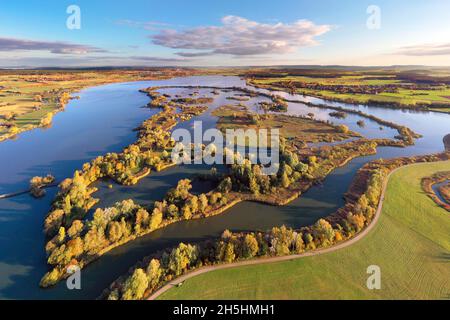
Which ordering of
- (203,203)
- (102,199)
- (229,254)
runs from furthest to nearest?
(102,199)
(203,203)
(229,254)

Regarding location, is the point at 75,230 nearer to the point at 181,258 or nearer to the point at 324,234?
the point at 181,258

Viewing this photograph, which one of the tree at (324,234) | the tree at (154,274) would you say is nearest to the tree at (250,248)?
the tree at (324,234)

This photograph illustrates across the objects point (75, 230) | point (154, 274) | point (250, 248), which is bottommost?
point (154, 274)

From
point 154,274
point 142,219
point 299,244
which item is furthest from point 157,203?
point 299,244

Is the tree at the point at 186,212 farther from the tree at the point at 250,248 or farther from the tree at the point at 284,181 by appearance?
the tree at the point at 284,181

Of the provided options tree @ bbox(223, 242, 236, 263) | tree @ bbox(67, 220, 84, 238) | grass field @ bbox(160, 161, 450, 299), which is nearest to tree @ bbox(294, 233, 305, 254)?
grass field @ bbox(160, 161, 450, 299)
